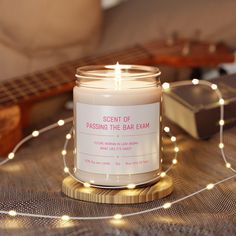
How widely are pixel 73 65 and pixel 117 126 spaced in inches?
19.2

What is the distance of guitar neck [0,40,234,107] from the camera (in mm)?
960

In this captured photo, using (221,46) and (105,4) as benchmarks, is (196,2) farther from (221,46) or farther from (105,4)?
(105,4)

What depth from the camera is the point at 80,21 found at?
1127 millimetres

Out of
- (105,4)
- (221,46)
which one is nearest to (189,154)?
(221,46)

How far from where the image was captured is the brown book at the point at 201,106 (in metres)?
0.81

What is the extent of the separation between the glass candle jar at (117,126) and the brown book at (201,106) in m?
0.21

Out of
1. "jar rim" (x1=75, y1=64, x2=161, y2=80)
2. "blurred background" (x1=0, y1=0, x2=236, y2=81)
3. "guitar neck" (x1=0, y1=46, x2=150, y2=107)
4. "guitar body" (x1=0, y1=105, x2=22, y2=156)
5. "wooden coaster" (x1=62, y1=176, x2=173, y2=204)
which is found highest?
"jar rim" (x1=75, y1=64, x2=161, y2=80)

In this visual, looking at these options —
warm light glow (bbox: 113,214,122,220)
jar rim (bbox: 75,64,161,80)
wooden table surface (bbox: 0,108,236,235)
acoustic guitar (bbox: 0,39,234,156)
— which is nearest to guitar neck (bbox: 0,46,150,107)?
acoustic guitar (bbox: 0,39,234,156)

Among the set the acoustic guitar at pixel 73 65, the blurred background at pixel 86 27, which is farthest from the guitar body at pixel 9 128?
the blurred background at pixel 86 27

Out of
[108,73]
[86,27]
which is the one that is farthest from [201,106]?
[86,27]

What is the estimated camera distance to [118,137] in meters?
0.58

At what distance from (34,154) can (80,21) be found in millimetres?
397

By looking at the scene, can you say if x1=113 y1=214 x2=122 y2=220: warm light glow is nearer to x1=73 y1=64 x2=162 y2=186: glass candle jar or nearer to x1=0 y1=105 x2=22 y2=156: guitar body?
x1=73 y1=64 x2=162 y2=186: glass candle jar

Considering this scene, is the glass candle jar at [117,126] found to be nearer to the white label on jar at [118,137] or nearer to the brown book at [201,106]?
the white label on jar at [118,137]
